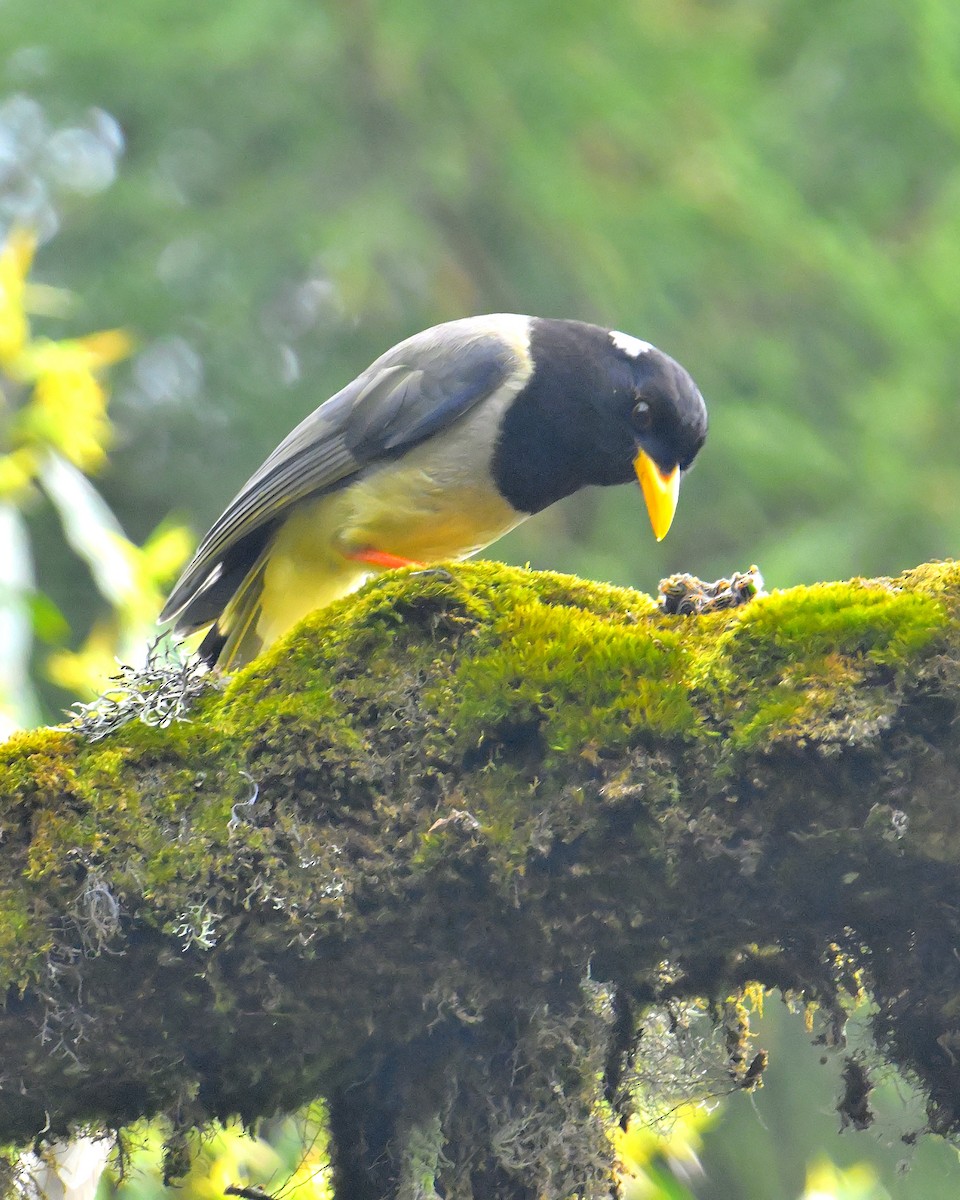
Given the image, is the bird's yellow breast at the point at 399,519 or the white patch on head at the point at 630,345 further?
the white patch on head at the point at 630,345

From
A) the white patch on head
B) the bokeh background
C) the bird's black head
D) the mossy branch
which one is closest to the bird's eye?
the bird's black head

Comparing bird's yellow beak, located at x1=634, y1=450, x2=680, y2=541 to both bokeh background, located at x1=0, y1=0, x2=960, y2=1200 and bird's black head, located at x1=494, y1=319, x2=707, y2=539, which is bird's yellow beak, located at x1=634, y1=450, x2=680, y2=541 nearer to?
bird's black head, located at x1=494, y1=319, x2=707, y2=539

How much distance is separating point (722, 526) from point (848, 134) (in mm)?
2791

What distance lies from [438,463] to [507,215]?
7440mm

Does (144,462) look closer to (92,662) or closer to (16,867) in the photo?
(92,662)

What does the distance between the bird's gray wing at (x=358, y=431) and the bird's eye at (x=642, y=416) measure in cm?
29

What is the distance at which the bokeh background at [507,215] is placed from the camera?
9.66 m

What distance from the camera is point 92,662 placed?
4.00 m

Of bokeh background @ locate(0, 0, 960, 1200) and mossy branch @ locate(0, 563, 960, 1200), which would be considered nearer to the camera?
mossy branch @ locate(0, 563, 960, 1200)

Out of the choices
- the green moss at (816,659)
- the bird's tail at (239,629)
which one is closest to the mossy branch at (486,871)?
the green moss at (816,659)

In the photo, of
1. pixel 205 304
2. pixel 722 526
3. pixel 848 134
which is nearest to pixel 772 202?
pixel 848 134

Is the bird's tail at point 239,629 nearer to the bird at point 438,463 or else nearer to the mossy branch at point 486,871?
the bird at point 438,463

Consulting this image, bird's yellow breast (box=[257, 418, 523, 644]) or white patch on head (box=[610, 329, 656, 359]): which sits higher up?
white patch on head (box=[610, 329, 656, 359])

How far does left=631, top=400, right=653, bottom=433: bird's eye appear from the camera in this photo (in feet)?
12.6
